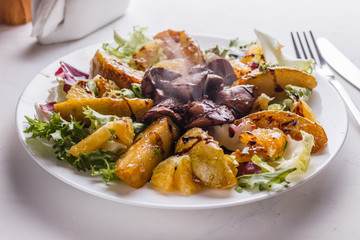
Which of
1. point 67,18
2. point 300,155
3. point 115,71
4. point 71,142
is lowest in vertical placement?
point 67,18

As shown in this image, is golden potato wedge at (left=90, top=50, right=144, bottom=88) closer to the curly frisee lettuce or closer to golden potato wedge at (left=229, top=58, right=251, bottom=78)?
the curly frisee lettuce

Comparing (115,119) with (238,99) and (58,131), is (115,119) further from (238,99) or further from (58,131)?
(238,99)

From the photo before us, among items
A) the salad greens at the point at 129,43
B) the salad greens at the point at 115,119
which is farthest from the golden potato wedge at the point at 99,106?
the salad greens at the point at 129,43

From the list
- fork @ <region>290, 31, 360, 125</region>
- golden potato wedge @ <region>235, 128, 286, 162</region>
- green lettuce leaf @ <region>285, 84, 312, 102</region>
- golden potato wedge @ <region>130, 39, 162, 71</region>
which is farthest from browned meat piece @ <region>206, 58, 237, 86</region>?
golden potato wedge @ <region>235, 128, 286, 162</region>

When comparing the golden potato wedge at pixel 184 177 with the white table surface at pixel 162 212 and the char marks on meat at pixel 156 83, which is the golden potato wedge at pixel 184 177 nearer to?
the white table surface at pixel 162 212

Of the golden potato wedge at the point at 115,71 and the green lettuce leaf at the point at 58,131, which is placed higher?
the golden potato wedge at the point at 115,71

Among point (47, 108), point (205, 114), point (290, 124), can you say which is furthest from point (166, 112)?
point (47, 108)
